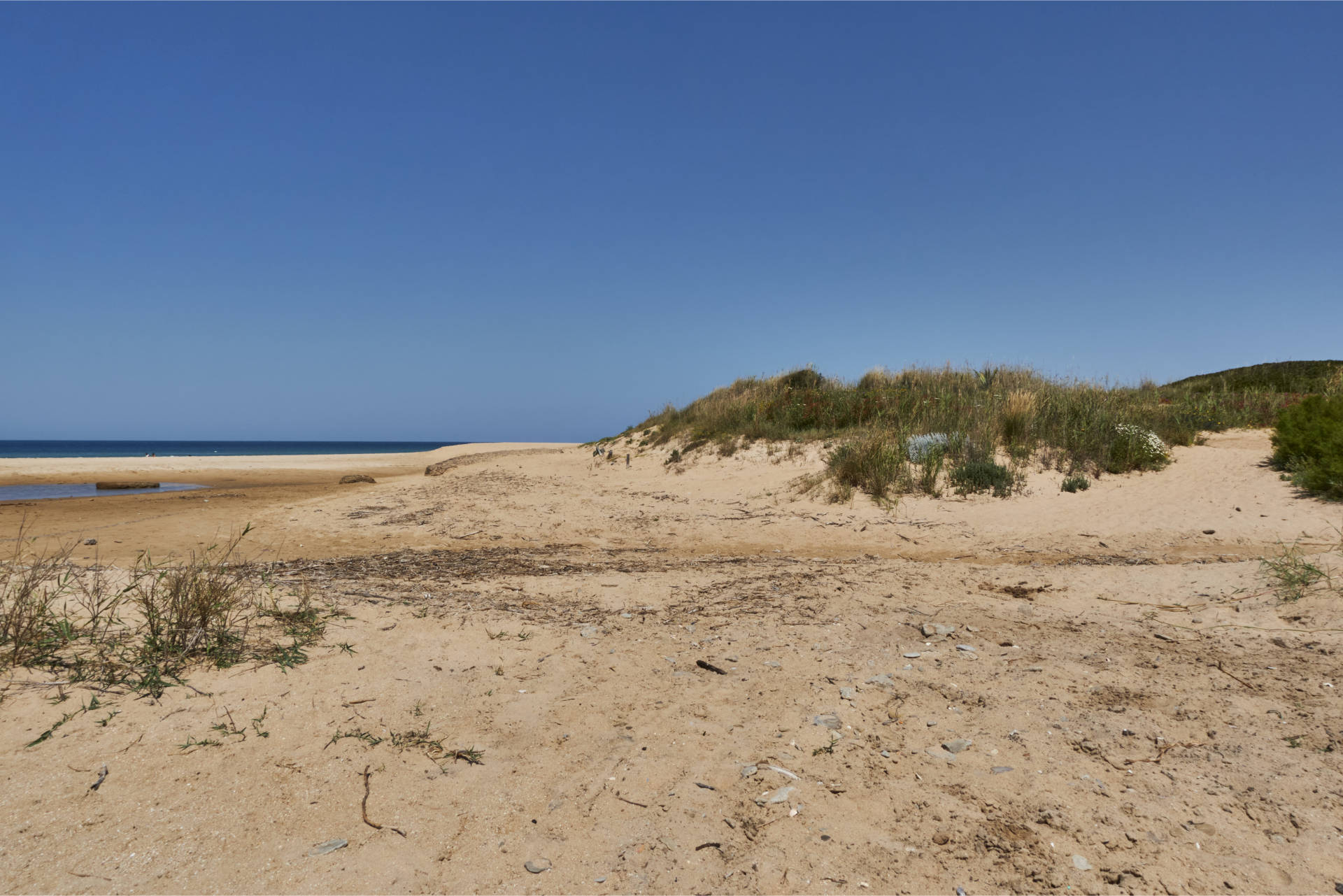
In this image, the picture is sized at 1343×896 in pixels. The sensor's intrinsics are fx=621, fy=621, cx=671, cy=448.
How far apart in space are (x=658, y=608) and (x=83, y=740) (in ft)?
10.7

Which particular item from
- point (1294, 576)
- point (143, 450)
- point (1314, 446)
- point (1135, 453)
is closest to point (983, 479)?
point (1135, 453)

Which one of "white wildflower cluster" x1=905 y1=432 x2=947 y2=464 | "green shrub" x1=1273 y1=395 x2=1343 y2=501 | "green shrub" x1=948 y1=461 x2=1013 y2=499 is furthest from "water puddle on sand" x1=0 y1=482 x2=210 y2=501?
"green shrub" x1=1273 y1=395 x2=1343 y2=501

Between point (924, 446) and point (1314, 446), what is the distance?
496cm

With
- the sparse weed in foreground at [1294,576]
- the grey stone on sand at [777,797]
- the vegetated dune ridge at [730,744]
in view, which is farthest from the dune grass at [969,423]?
the grey stone on sand at [777,797]

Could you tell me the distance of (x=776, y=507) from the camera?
31.9 ft

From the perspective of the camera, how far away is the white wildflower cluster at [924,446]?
Answer: 10.3 meters

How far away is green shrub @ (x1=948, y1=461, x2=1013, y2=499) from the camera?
9.57 m

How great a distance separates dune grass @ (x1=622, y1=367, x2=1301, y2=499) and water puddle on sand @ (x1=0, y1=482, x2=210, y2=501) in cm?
1209

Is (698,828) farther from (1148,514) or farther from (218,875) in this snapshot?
(1148,514)

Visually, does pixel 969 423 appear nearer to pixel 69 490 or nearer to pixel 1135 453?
pixel 1135 453

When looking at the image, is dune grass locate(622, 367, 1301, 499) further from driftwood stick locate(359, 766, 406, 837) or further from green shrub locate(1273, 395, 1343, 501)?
driftwood stick locate(359, 766, 406, 837)

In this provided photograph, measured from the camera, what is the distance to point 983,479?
380 inches

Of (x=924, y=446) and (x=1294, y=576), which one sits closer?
(x=1294, y=576)

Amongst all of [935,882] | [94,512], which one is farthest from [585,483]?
[935,882]
